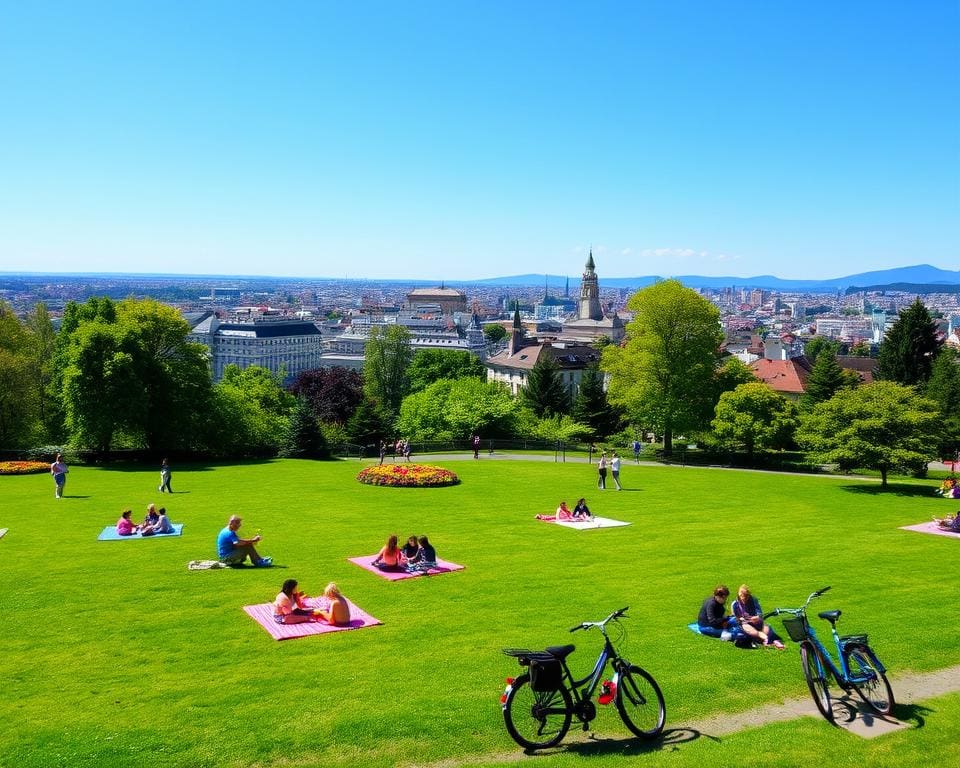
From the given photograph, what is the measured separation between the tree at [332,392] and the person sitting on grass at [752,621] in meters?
73.7

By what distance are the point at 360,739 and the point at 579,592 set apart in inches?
346

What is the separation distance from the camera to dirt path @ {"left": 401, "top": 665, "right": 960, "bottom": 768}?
428 inches

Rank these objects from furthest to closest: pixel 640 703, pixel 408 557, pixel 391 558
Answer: pixel 408 557, pixel 391 558, pixel 640 703

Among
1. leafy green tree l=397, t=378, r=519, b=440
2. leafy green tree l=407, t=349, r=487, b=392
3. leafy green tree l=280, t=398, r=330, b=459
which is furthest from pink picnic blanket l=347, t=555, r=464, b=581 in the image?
leafy green tree l=407, t=349, r=487, b=392

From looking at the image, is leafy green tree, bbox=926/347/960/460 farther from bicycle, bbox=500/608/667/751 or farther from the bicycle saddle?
the bicycle saddle

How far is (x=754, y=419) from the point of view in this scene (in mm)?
55531

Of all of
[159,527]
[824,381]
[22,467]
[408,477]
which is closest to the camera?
[159,527]

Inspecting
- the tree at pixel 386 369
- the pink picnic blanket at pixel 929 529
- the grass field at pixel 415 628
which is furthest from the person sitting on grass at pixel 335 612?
the tree at pixel 386 369

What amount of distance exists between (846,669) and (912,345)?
76684 millimetres

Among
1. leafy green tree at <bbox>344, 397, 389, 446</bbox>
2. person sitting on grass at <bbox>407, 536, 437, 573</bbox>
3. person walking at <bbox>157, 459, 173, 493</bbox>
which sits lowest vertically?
leafy green tree at <bbox>344, 397, 389, 446</bbox>

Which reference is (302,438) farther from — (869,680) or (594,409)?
(869,680)

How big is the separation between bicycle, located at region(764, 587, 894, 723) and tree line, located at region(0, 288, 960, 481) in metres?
31.3

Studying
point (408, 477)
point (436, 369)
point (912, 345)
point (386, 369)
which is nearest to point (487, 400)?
point (408, 477)

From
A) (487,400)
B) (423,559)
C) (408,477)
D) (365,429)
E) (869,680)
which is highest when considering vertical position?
(869,680)
